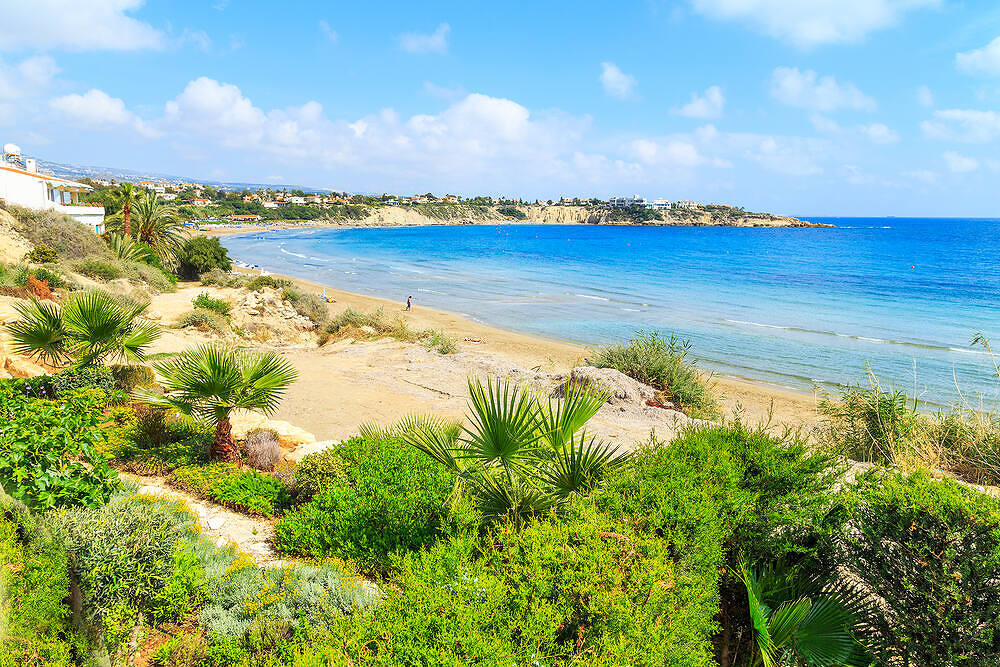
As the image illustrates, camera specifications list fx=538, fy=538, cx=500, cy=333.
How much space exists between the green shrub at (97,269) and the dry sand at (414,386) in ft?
6.67

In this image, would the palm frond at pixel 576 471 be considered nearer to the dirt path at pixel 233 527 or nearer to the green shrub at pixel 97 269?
the dirt path at pixel 233 527

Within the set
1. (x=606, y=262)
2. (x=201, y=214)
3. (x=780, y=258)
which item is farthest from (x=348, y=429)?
(x=201, y=214)

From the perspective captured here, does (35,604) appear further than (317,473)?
No

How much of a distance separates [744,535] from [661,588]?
3.44 feet

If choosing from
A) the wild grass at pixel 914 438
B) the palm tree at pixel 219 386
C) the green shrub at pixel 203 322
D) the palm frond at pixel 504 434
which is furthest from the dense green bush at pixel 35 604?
the green shrub at pixel 203 322

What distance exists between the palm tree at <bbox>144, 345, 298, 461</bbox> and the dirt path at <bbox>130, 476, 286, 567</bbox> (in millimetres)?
894

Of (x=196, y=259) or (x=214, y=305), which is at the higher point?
(x=196, y=259)

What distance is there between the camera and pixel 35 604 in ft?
11.4

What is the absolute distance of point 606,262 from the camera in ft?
216

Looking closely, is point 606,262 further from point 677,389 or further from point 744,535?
point 744,535

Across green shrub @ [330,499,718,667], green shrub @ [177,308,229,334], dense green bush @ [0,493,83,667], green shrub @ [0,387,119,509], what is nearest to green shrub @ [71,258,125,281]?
green shrub @ [177,308,229,334]

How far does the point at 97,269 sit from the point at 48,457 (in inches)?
898

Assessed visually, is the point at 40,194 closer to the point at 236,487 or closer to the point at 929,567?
the point at 236,487

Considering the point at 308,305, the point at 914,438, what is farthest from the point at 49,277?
the point at 914,438
